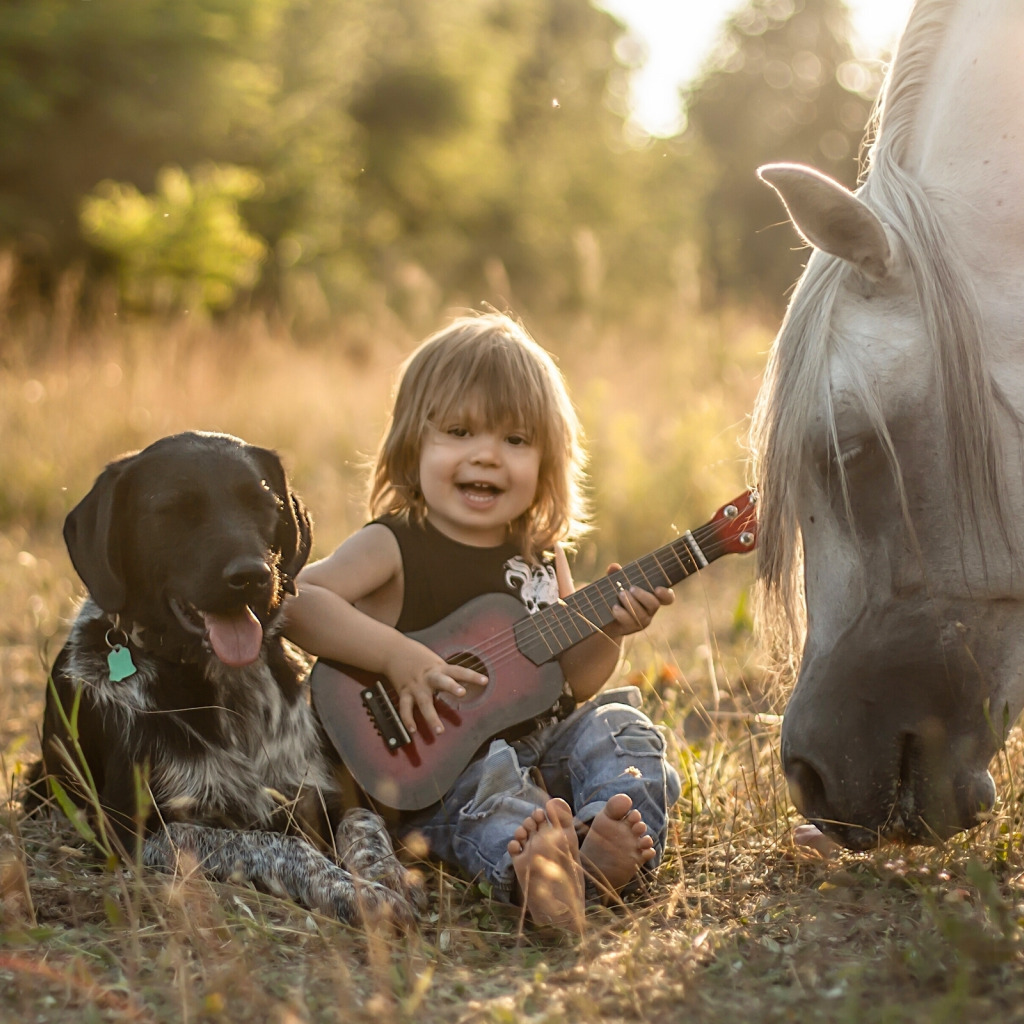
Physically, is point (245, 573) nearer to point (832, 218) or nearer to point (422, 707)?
point (422, 707)

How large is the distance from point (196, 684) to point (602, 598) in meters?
0.99

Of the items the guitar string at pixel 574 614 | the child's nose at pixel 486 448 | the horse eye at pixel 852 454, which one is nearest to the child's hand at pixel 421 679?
the guitar string at pixel 574 614

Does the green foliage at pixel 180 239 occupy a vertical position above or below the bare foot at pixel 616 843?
above

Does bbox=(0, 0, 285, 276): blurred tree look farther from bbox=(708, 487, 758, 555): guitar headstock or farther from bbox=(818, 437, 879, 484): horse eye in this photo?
bbox=(818, 437, 879, 484): horse eye

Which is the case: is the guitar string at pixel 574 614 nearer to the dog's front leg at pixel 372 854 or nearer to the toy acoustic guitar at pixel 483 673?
the toy acoustic guitar at pixel 483 673

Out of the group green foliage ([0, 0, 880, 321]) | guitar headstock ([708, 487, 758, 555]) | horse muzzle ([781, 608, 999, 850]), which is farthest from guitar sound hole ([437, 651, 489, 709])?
green foliage ([0, 0, 880, 321])

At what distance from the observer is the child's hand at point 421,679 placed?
8.59 ft

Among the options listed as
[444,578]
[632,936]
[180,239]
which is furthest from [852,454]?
[180,239]

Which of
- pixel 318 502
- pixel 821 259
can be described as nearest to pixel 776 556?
pixel 821 259

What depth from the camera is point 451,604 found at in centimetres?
285

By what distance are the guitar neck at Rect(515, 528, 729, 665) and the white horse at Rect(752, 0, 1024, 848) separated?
611 millimetres

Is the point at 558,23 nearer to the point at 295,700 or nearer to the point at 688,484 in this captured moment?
the point at 688,484

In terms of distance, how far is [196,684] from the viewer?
8.46ft

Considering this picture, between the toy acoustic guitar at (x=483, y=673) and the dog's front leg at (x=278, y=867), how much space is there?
295 millimetres
